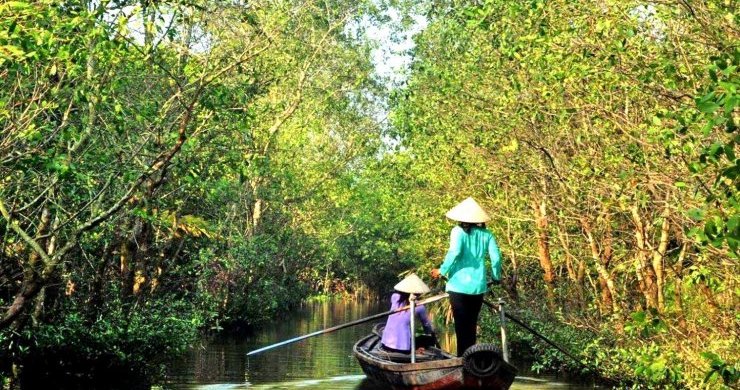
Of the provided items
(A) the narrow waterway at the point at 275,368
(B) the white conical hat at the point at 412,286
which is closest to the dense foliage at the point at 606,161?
(A) the narrow waterway at the point at 275,368

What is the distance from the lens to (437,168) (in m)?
Answer: 28.6

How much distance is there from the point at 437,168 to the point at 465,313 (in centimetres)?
1452

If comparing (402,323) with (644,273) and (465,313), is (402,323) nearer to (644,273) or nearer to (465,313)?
(465,313)

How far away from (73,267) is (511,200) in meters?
11.3

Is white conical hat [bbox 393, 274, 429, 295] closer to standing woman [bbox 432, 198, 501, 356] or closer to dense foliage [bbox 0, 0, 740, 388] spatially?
standing woman [bbox 432, 198, 501, 356]

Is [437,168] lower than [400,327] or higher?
higher

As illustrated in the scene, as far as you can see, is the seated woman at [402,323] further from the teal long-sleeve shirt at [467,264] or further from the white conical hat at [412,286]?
the teal long-sleeve shirt at [467,264]

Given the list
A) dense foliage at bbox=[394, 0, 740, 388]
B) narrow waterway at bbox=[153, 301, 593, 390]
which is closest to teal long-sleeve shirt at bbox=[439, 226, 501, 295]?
dense foliage at bbox=[394, 0, 740, 388]

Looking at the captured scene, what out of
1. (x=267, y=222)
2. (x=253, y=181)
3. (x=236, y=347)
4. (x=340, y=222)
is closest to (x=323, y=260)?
(x=340, y=222)

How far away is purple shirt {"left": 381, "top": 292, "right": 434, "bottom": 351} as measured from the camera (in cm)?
1730

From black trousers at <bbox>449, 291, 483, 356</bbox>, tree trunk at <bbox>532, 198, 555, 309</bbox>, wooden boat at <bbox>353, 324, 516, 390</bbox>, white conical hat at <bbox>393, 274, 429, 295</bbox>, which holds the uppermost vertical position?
tree trunk at <bbox>532, 198, 555, 309</bbox>

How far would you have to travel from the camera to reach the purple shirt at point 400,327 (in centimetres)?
1730

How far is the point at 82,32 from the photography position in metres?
12.7

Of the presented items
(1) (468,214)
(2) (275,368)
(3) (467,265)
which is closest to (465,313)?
(3) (467,265)
